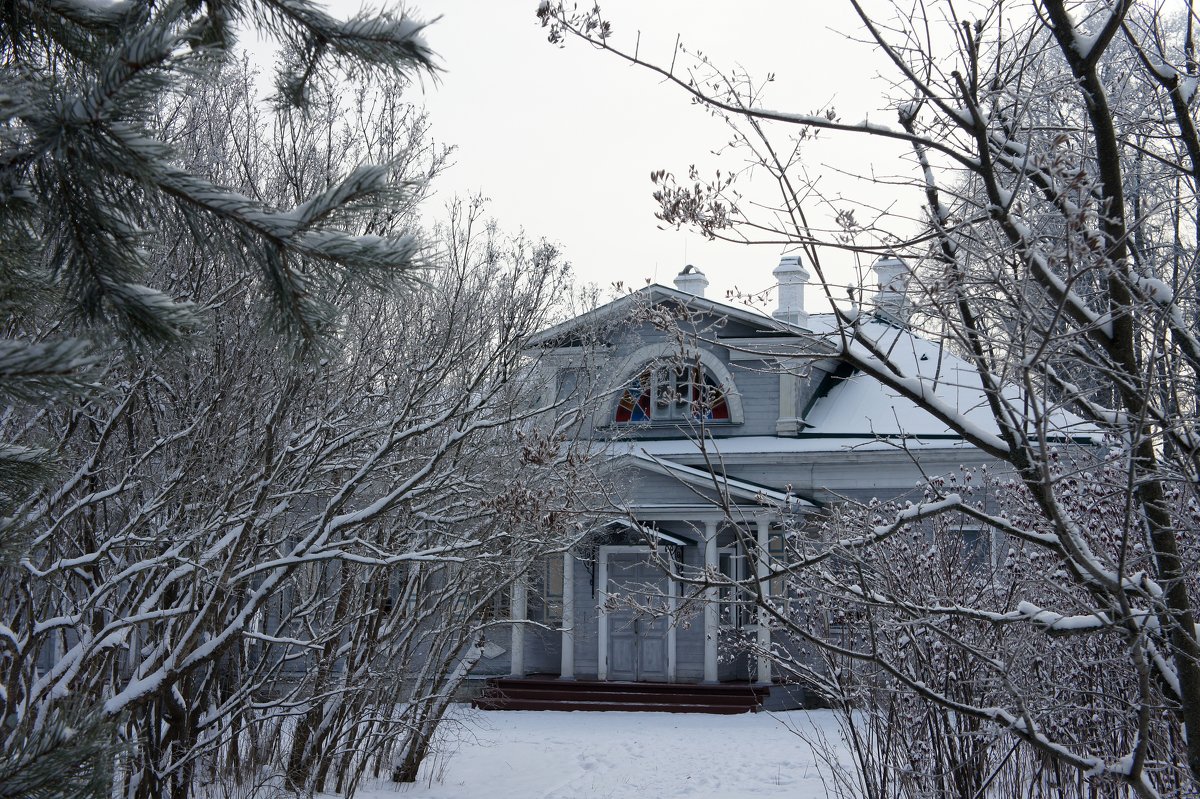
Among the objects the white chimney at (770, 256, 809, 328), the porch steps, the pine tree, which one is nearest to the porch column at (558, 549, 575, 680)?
the porch steps

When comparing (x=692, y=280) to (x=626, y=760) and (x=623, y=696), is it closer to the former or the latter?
(x=623, y=696)

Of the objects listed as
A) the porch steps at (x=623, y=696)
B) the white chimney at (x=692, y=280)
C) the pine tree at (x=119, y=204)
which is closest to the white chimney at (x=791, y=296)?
the white chimney at (x=692, y=280)

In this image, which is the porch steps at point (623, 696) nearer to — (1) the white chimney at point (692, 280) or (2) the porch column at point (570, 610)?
(2) the porch column at point (570, 610)

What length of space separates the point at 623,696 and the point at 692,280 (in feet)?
29.3

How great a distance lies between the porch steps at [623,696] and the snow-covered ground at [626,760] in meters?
0.53

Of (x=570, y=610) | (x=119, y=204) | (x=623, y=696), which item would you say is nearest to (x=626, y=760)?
(x=623, y=696)

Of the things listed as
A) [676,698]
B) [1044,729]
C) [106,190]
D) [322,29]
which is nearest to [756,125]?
[322,29]

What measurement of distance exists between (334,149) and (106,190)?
6960 millimetres

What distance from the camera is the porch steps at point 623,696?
17609mm

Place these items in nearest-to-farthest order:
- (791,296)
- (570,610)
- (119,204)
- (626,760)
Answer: (119,204), (626,760), (570,610), (791,296)

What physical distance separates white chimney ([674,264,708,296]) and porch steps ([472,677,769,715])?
8249 millimetres

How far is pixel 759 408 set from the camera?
20.1 meters

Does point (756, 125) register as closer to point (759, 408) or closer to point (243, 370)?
point (243, 370)

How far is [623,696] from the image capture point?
1823cm
